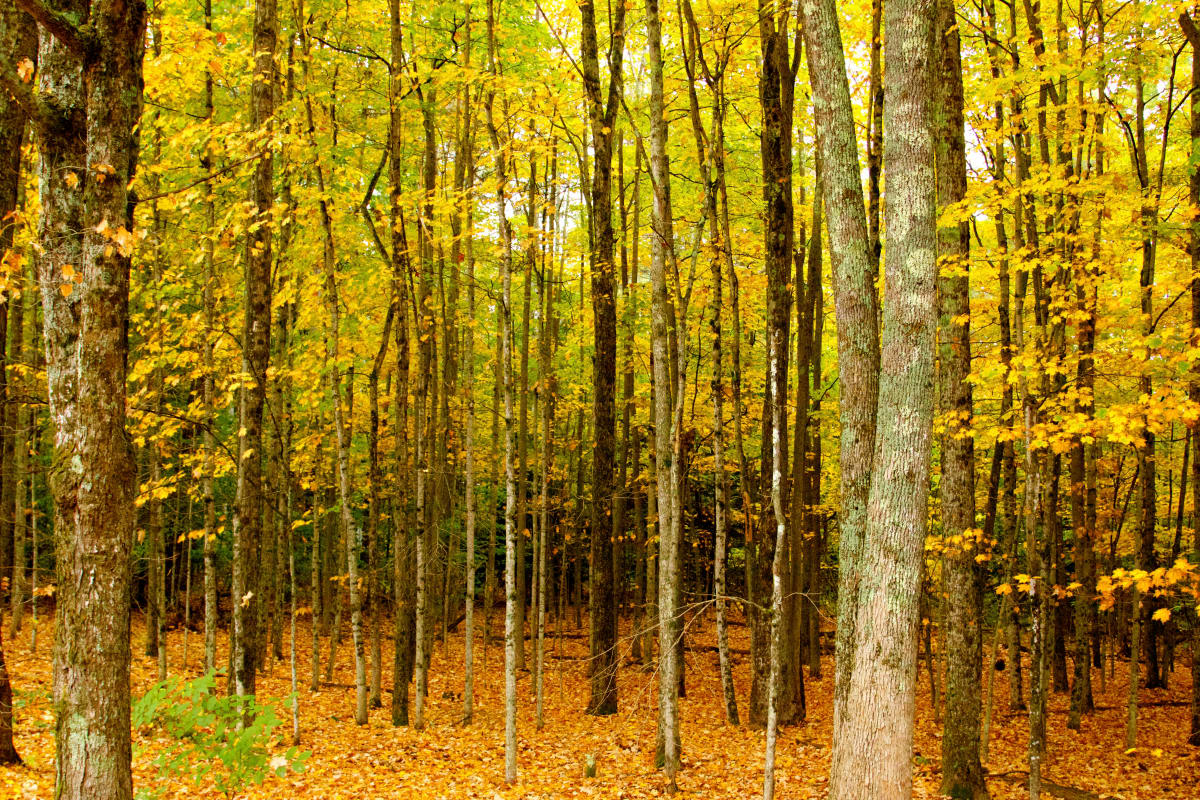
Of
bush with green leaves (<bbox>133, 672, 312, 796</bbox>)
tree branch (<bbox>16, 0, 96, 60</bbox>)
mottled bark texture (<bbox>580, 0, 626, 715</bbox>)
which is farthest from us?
mottled bark texture (<bbox>580, 0, 626, 715</bbox>)

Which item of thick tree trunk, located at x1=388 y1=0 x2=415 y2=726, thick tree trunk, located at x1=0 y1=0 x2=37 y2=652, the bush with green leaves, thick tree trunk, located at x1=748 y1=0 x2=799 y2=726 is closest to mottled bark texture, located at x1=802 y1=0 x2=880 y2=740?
thick tree trunk, located at x1=748 y1=0 x2=799 y2=726

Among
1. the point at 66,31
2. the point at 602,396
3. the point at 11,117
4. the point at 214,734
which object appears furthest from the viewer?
the point at 602,396

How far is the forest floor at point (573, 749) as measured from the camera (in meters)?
8.02

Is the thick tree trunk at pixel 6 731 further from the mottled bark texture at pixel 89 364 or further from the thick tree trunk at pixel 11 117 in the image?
the mottled bark texture at pixel 89 364

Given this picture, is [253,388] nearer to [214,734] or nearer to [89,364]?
[214,734]

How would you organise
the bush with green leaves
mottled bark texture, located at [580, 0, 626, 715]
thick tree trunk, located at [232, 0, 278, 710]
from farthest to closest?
mottled bark texture, located at [580, 0, 626, 715]
thick tree trunk, located at [232, 0, 278, 710]
the bush with green leaves

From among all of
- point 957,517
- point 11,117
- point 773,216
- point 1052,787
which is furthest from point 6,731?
point 1052,787

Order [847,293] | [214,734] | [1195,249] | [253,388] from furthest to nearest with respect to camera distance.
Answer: [1195,249] → [253,388] → [214,734] → [847,293]

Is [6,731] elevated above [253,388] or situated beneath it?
situated beneath

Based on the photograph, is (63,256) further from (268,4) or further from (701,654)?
(701,654)

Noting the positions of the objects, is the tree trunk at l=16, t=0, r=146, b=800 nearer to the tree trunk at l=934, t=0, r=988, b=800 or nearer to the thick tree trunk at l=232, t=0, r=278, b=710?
the thick tree trunk at l=232, t=0, r=278, b=710

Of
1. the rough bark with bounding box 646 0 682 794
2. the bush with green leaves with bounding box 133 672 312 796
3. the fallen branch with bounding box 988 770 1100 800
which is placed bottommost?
the fallen branch with bounding box 988 770 1100 800

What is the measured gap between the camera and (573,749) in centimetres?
1034

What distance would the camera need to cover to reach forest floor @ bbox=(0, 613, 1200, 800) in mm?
8016
